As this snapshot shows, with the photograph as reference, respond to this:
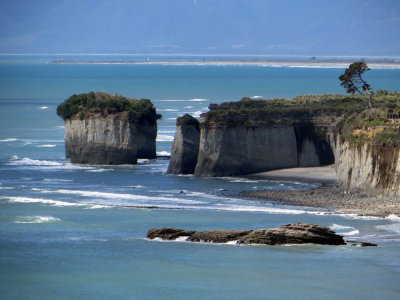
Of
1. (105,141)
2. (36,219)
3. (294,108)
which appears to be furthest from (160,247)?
(105,141)

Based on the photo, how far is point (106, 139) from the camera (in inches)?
3383

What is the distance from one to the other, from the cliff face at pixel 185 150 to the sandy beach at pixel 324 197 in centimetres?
530

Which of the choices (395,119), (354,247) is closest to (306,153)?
(395,119)

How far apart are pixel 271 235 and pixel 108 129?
136 feet

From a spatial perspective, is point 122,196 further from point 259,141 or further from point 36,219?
point 259,141

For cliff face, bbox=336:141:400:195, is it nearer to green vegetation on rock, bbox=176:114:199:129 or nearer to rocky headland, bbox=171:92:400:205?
rocky headland, bbox=171:92:400:205

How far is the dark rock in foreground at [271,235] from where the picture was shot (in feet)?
149

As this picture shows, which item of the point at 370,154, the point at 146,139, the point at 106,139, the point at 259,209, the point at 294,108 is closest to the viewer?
the point at 259,209

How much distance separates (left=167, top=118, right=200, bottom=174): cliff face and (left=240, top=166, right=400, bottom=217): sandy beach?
5.30m

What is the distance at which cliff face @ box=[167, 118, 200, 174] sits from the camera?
256ft

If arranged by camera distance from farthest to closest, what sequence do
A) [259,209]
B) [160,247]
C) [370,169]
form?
[370,169], [259,209], [160,247]

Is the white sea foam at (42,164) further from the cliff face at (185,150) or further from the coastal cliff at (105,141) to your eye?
the cliff face at (185,150)

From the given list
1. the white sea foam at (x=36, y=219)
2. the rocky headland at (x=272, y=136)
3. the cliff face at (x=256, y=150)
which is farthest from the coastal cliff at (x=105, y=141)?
the white sea foam at (x=36, y=219)

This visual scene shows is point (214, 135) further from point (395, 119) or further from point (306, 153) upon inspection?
point (395, 119)
